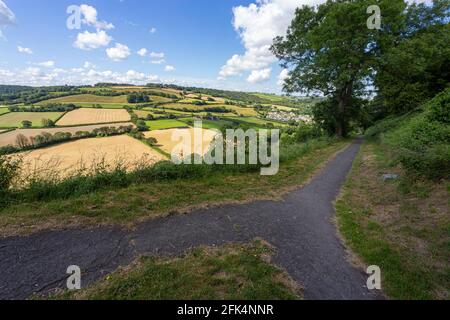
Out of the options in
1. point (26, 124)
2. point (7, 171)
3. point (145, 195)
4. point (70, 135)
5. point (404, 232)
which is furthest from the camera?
point (26, 124)

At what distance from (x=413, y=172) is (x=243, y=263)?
7063 millimetres

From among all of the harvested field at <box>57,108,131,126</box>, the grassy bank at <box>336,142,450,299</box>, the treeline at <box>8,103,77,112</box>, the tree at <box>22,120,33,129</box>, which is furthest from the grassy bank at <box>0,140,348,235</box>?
the treeline at <box>8,103,77,112</box>

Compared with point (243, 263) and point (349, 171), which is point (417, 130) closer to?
point (349, 171)

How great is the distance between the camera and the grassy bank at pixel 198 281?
10.2 ft

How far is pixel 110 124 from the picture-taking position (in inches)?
1624

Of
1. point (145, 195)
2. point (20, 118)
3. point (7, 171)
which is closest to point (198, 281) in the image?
point (145, 195)

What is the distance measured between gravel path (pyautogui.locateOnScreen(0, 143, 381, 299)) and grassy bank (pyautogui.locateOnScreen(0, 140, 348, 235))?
47 centimetres

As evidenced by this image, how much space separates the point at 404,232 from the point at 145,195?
21.3 feet

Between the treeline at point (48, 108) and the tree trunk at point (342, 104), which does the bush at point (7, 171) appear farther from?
the treeline at point (48, 108)

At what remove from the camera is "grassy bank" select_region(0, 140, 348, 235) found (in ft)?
16.5

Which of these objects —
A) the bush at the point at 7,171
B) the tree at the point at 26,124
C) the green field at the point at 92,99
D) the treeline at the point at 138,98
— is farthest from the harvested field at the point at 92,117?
the bush at the point at 7,171

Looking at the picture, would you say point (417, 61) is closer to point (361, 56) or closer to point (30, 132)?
point (361, 56)

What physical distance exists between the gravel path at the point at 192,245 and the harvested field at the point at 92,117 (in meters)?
44.0

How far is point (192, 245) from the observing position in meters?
4.41
